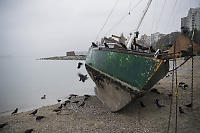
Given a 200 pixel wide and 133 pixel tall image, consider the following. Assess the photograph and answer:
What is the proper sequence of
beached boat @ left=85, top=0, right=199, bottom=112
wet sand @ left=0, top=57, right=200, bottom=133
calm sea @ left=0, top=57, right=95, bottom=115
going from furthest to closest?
calm sea @ left=0, top=57, right=95, bottom=115, wet sand @ left=0, top=57, right=200, bottom=133, beached boat @ left=85, top=0, right=199, bottom=112

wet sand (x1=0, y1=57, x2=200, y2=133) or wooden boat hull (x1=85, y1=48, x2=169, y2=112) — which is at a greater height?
wooden boat hull (x1=85, y1=48, x2=169, y2=112)

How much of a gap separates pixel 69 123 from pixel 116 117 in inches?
69.0

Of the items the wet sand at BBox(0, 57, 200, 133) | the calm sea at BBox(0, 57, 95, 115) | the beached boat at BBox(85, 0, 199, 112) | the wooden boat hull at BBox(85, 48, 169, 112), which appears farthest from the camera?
the calm sea at BBox(0, 57, 95, 115)

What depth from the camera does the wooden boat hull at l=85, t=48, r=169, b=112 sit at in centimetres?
340

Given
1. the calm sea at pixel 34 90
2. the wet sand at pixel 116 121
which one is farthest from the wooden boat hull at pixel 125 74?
the calm sea at pixel 34 90

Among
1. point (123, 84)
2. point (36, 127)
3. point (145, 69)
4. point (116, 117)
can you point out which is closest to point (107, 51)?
point (123, 84)

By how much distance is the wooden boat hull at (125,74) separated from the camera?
11.1ft

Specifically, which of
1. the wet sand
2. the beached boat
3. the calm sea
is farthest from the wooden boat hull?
the calm sea

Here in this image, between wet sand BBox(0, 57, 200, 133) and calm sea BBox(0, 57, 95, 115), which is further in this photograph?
calm sea BBox(0, 57, 95, 115)

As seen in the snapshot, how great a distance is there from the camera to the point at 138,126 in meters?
3.66

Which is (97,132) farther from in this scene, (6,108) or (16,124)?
(6,108)

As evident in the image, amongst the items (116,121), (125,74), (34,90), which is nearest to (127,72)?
(125,74)

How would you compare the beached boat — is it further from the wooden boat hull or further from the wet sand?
the wet sand

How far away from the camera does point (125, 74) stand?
4113mm
